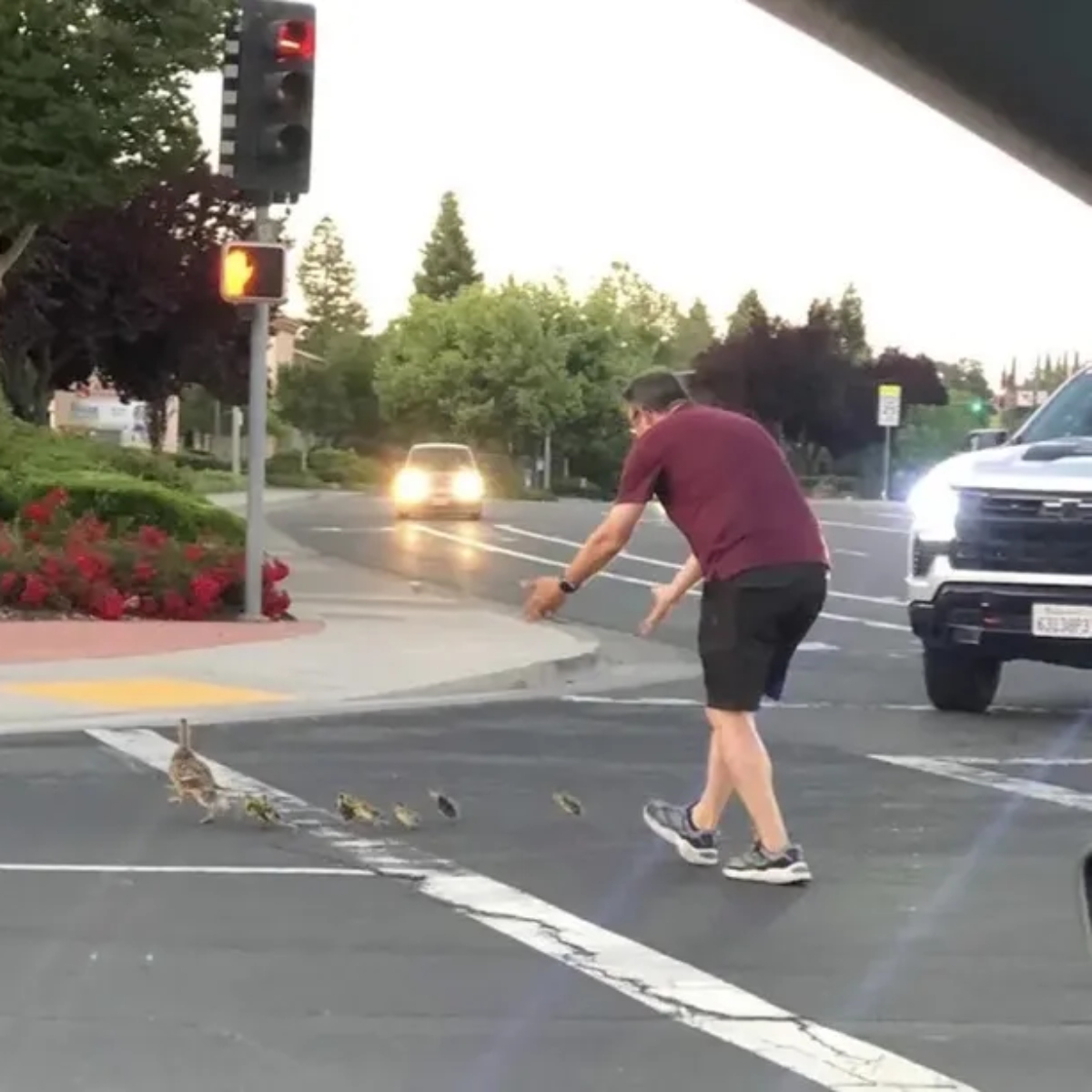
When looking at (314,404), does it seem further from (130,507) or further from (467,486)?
(130,507)

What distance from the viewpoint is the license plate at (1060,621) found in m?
12.7

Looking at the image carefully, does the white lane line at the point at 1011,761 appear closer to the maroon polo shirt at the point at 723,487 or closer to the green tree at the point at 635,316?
the maroon polo shirt at the point at 723,487

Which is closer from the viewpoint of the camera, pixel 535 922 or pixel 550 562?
pixel 535 922

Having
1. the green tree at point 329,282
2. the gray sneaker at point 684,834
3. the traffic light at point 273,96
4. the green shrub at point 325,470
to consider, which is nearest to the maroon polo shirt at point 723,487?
the gray sneaker at point 684,834

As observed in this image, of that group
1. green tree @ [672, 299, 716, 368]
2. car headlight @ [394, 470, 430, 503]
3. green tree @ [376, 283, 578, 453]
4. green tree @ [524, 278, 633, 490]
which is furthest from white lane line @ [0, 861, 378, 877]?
green tree @ [672, 299, 716, 368]

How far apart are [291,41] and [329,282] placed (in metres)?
132

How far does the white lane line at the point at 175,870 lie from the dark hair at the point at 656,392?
2.02m

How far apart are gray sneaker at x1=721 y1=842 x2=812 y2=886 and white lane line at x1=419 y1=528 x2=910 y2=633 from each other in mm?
12194

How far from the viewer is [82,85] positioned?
2827cm

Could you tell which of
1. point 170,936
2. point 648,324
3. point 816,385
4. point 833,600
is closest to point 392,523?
point 833,600

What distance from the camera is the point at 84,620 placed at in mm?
Answer: 17875

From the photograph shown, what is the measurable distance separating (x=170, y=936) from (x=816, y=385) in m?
82.2

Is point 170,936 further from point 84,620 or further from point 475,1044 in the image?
point 84,620

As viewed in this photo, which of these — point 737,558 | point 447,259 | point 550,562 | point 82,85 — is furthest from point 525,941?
point 447,259
